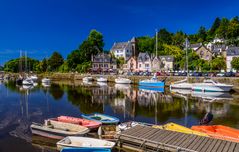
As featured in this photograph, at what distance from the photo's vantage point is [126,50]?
10831cm

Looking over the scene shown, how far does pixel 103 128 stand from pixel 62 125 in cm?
325

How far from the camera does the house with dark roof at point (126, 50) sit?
108531 mm

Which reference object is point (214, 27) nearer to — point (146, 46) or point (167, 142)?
point (146, 46)

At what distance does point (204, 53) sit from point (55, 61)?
7870 cm

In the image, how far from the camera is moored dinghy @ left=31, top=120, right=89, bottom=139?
15.1 meters

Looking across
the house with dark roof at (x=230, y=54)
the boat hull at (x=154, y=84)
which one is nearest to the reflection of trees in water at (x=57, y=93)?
the boat hull at (x=154, y=84)

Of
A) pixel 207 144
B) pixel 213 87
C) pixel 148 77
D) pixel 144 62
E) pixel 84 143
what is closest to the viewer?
pixel 207 144

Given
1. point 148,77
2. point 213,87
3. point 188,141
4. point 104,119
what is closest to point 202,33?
point 148,77

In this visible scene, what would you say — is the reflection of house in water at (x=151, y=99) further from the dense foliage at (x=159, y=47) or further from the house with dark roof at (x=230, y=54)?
the house with dark roof at (x=230, y=54)

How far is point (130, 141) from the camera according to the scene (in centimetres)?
1291

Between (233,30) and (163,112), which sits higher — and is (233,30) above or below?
above

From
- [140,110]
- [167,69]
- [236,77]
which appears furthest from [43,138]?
[167,69]

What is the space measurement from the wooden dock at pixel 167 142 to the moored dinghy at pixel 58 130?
11.0 feet

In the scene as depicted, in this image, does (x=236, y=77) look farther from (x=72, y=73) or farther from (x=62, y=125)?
(x=72, y=73)
